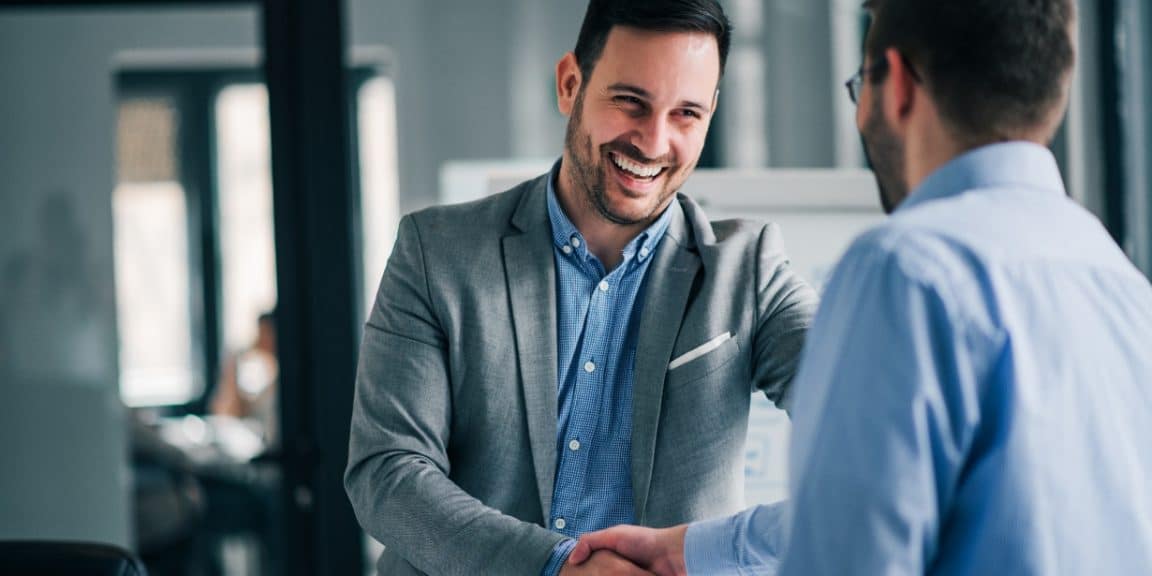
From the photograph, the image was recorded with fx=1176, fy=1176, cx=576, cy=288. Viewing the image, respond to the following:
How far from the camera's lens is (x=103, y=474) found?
324cm

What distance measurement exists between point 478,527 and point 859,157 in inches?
124

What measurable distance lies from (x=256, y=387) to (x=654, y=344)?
198 centimetres

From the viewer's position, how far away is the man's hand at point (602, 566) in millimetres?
1413

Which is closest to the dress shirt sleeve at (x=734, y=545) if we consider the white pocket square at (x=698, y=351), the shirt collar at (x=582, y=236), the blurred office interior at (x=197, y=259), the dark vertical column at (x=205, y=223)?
the white pocket square at (x=698, y=351)

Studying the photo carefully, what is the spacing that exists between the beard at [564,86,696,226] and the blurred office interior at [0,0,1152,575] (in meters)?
1.49

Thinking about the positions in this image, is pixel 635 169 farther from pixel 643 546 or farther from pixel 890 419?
pixel 890 419

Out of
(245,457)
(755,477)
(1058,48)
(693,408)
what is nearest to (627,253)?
(693,408)

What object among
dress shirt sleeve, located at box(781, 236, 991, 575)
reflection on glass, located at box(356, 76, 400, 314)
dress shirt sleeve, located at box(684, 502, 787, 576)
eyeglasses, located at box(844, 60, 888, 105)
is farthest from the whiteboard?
dress shirt sleeve, located at box(781, 236, 991, 575)

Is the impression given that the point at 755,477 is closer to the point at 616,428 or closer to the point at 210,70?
the point at 616,428

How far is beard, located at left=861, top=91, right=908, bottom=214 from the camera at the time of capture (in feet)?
3.52

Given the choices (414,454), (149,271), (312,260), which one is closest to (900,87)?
(414,454)

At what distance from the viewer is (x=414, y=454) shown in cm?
155

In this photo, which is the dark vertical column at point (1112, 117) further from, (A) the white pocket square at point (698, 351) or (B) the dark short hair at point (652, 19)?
(A) the white pocket square at point (698, 351)

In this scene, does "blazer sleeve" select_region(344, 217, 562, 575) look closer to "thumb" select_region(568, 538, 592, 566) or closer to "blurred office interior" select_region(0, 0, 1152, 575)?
"thumb" select_region(568, 538, 592, 566)
